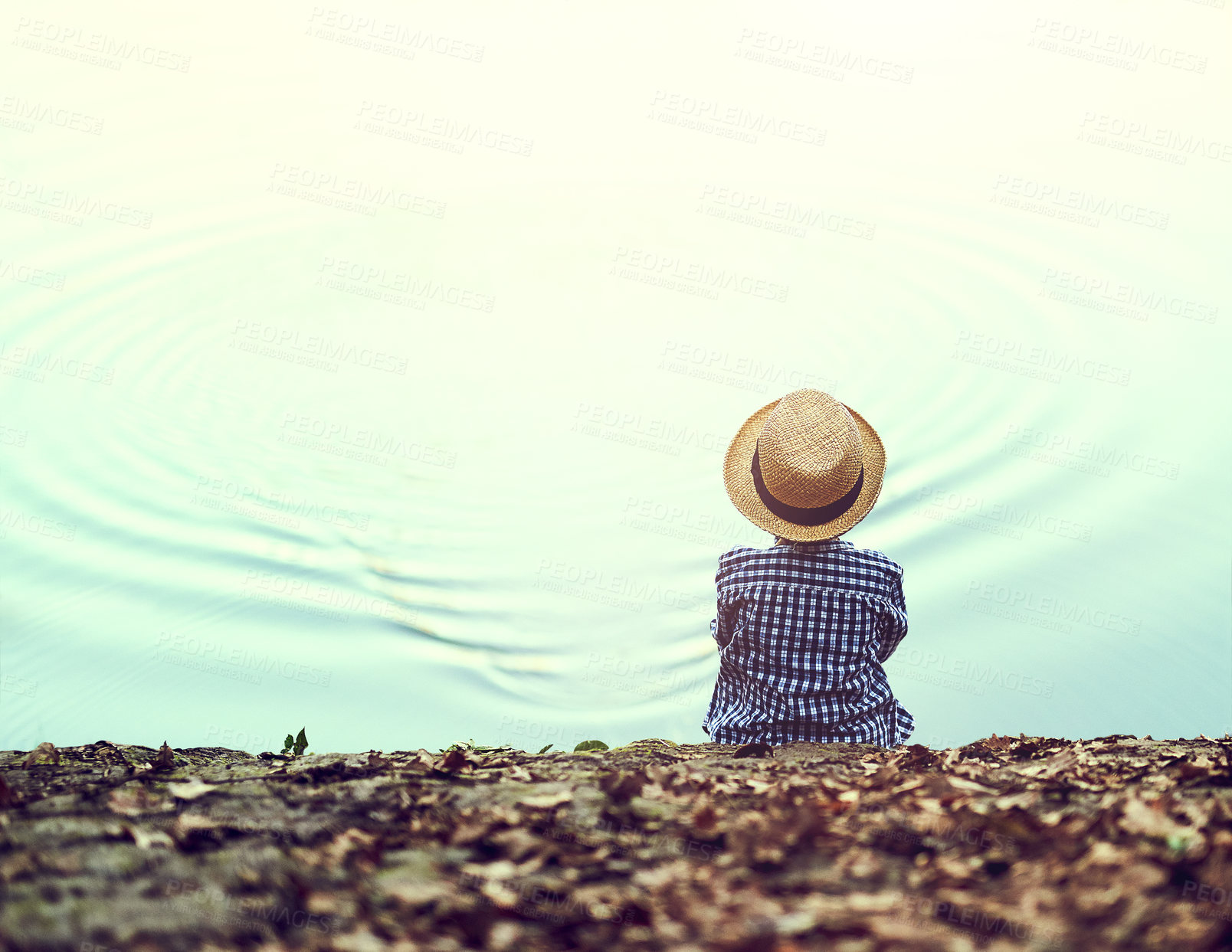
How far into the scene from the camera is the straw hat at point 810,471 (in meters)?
2.62

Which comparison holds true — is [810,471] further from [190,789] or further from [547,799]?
[190,789]

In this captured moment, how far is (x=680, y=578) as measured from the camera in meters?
4.78

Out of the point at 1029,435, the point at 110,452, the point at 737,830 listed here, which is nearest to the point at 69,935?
the point at 737,830

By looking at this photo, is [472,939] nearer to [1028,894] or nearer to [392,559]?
[1028,894]

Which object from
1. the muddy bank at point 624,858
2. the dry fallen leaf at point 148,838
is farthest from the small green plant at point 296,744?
the dry fallen leaf at point 148,838

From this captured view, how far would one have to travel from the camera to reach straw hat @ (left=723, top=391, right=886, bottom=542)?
2.62m

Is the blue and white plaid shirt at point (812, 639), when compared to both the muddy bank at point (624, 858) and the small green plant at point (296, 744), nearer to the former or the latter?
the muddy bank at point (624, 858)

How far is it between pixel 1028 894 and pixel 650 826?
654mm

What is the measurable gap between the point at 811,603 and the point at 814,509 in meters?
0.27

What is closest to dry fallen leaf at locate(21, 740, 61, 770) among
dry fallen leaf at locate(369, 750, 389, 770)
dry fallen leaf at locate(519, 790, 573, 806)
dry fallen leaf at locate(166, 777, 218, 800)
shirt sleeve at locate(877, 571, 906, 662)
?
dry fallen leaf at locate(166, 777, 218, 800)

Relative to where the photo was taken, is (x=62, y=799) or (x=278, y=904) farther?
(x=62, y=799)

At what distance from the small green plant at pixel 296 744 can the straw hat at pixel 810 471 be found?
5.23ft

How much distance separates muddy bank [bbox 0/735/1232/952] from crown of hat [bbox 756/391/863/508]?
83 centimetres

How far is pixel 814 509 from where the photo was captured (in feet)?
8.73
